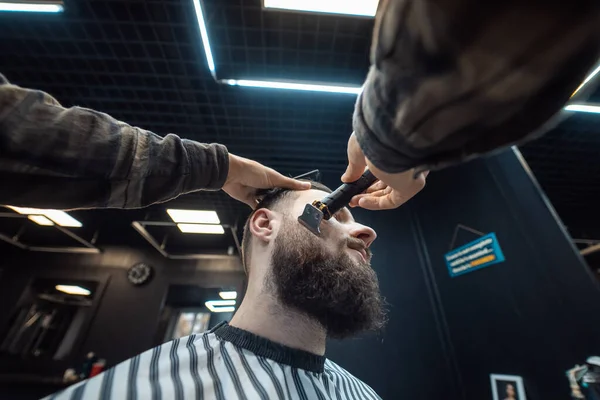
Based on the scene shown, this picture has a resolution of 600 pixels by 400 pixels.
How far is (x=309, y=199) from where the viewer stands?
1.02 metres

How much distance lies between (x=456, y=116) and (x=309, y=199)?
78cm

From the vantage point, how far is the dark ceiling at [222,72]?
158cm

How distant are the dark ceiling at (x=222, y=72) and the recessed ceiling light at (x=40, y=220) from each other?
127 inches

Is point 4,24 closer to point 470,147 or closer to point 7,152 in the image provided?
point 7,152

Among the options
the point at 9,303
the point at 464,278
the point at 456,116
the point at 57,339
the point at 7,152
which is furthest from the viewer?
the point at 57,339

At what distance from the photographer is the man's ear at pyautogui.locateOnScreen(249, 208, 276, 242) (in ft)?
3.16

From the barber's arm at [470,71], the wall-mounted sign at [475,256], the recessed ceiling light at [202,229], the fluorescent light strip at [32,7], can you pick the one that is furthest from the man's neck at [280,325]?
the recessed ceiling light at [202,229]

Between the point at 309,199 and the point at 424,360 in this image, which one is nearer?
the point at 309,199

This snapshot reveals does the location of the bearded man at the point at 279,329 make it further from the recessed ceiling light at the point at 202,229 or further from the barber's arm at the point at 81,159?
the recessed ceiling light at the point at 202,229

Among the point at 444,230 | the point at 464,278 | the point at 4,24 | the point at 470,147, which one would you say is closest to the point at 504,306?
the point at 464,278

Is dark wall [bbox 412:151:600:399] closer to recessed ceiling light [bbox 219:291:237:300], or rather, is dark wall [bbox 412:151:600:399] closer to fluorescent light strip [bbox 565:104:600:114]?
fluorescent light strip [bbox 565:104:600:114]

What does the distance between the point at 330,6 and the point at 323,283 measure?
4.99 feet

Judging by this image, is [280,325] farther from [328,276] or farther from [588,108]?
[588,108]

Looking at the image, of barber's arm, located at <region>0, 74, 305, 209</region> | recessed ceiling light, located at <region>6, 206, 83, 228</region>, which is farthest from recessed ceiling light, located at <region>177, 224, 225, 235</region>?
barber's arm, located at <region>0, 74, 305, 209</region>
